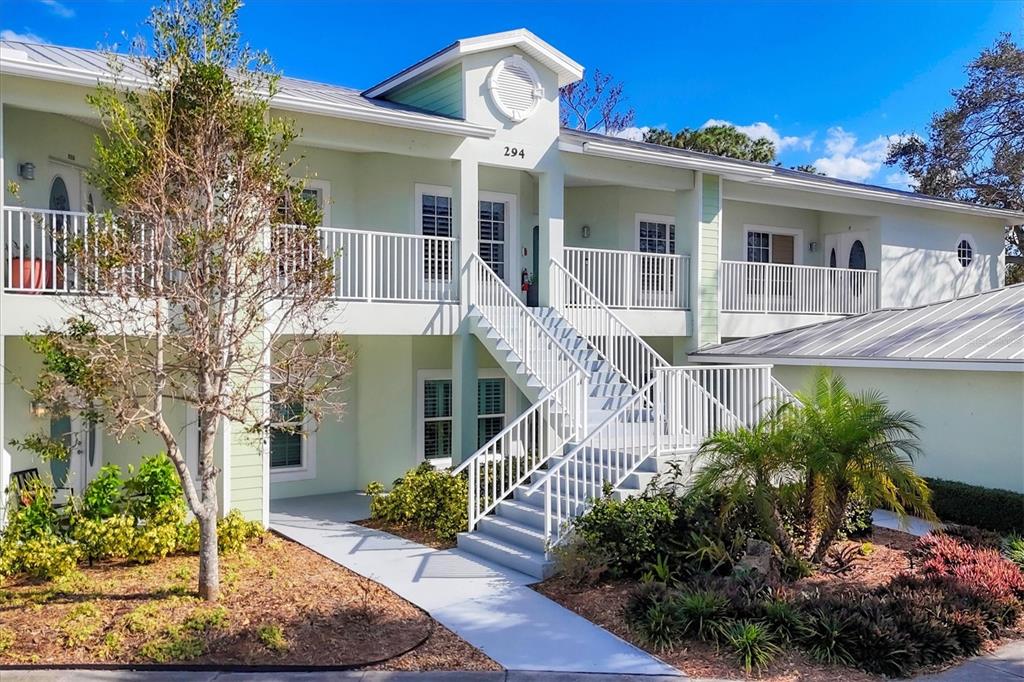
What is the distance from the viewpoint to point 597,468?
34.2ft

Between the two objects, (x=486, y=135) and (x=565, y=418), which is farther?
(x=486, y=135)

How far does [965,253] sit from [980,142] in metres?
9.80

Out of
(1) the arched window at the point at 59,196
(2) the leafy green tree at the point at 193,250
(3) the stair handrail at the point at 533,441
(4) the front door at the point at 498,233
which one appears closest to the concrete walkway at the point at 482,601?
(3) the stair handrail at the point at 533,441

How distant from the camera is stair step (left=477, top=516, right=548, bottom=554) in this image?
9328 mm

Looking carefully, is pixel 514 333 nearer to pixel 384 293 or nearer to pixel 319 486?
pixel 384 293

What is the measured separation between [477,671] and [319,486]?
8.14 m

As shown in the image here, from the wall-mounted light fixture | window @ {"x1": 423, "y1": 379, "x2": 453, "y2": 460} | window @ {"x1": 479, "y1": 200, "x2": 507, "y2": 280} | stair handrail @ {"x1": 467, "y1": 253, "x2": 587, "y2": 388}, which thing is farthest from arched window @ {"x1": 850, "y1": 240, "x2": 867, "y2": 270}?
the wall-mounted light fixture

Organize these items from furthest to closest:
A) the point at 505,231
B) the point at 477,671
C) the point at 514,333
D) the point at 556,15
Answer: the point at 556,15, the point at 505,231, the point at 514,333, the point at 477,671

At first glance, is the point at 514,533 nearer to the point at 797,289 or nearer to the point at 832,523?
the point at 832,523

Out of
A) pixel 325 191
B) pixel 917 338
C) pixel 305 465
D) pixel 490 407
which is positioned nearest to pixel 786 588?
pixel 917 338

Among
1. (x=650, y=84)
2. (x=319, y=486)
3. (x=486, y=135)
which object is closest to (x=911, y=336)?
(x=486, y=135)

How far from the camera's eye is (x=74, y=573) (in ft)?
28.3

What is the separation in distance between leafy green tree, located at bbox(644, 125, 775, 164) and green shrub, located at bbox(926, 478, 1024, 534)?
71.5 feet

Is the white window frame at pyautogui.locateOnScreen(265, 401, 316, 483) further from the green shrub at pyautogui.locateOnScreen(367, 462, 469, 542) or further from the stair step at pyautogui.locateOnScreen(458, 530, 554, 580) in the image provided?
the stair step at pyautogui.locateOnScreen(458, 530, 554, 580)
